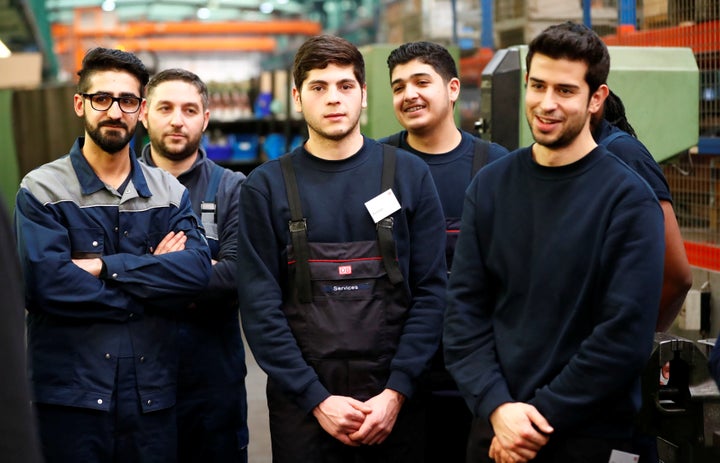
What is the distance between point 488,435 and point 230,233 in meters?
1.34

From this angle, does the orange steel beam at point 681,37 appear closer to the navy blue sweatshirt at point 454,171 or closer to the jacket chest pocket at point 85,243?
the navy blue sweatshirt at point 454,171

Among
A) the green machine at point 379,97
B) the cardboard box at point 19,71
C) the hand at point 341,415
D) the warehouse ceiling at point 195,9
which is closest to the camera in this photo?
the hand at point 341,415

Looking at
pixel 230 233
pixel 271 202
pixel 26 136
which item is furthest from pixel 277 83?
pixel 271 202

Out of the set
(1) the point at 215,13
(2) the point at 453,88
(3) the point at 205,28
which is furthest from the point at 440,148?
(1) the point at 215,13

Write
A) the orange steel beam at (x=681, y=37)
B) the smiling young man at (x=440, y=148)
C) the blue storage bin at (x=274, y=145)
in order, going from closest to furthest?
the smiling young man at (x=440, y=148) < the orange steel beam at (x=681, y=37) < the blue storage bin at (x=274, y=145)

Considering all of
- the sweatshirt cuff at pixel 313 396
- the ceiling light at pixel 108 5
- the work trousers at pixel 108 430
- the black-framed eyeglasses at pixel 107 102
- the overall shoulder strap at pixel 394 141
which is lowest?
the work trousers at pixel 108 430

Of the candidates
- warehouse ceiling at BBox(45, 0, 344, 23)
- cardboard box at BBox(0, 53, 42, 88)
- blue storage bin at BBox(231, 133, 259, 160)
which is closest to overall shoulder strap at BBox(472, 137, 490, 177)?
blue storage bin at BBox(231, 133, 259, 160)

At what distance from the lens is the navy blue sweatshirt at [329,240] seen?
238 cm

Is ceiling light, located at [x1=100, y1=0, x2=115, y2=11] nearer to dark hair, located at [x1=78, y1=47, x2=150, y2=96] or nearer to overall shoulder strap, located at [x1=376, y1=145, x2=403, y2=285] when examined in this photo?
dark hair, located at [x1=78, y1=47, x2=150, y2=96]

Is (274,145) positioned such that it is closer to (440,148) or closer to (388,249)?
(440,148)

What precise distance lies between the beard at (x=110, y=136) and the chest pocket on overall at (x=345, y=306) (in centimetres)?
61

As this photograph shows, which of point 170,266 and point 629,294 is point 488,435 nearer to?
point 629,294

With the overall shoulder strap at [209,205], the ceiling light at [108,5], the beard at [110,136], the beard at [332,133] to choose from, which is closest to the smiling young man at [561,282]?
the beard at [332,133]

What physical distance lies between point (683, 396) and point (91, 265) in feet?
5.71
